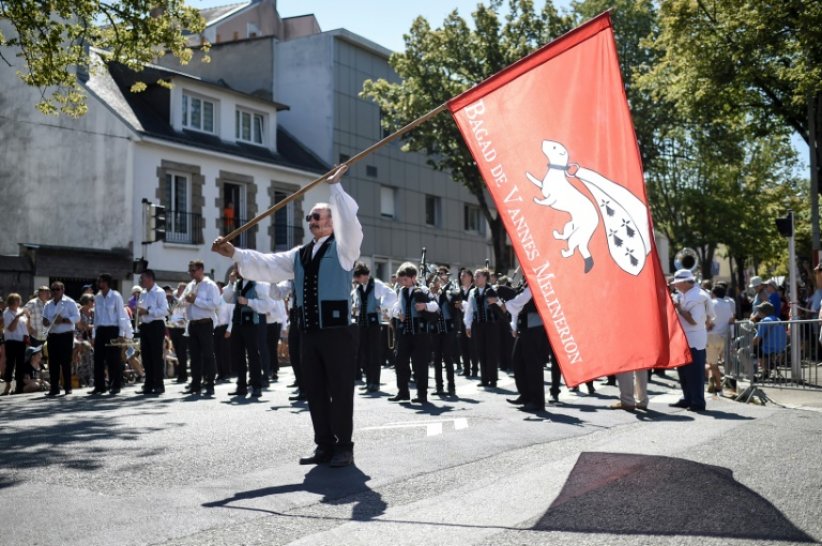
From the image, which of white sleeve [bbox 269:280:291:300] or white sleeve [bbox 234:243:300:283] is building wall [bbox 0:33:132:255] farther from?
white sleeve [bbox 234:243:300:283]

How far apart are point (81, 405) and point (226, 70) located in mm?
28515

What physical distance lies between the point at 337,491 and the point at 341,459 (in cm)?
96

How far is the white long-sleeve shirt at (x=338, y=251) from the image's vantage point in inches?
290

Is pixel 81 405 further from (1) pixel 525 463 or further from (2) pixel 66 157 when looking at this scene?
(2) pixel 66 157

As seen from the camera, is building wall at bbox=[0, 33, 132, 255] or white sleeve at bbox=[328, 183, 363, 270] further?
building wall at bbox=[0, 33, 132, 255]

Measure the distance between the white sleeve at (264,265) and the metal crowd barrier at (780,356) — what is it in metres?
9.63

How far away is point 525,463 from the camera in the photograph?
7.72 m

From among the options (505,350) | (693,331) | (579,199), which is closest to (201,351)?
(505,350)

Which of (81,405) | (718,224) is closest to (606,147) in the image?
(81,405)

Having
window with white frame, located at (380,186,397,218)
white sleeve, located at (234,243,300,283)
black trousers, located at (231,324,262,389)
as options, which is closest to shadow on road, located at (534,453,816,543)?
white sleeve, located at (234,243,300,283)

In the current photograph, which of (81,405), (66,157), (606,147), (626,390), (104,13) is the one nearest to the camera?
(606,147)

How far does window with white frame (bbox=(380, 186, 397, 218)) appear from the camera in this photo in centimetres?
4197

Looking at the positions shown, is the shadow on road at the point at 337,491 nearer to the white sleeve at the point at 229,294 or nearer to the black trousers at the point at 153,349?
the white sleeve at the point at 229,294

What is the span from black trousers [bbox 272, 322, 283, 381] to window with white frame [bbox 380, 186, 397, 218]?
77.5ft
